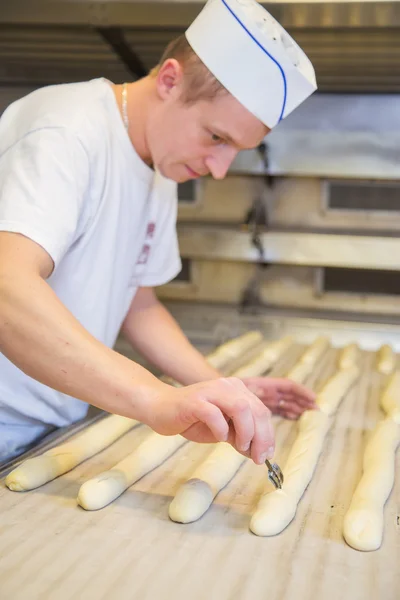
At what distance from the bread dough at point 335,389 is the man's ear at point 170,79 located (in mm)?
777

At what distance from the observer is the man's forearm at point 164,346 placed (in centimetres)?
154

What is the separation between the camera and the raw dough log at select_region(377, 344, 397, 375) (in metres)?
1.89

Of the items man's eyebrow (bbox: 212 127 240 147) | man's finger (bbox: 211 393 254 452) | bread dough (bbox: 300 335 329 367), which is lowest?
bread dough (bbox: 300 335 329 367)

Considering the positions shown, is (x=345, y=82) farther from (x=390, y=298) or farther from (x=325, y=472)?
(x=325, y=472)

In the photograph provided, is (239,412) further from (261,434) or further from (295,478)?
(295,478)

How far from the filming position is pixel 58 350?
91 centimetres

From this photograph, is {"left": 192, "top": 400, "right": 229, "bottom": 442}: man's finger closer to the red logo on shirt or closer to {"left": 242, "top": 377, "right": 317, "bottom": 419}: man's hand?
{"left": 242, "top": 377, "right": 317, "bottom": 419}: man's hand

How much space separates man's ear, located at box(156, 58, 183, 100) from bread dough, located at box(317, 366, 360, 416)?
0.78m

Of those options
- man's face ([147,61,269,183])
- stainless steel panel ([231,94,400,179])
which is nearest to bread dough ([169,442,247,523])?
man's face ([147,61,269,183])

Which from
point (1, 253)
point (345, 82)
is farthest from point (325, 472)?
point (345, 82)

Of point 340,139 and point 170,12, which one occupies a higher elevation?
point 170,12

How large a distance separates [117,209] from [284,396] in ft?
1.92

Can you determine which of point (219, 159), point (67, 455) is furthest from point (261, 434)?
point (219, 159)

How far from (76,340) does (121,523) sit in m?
0.28
